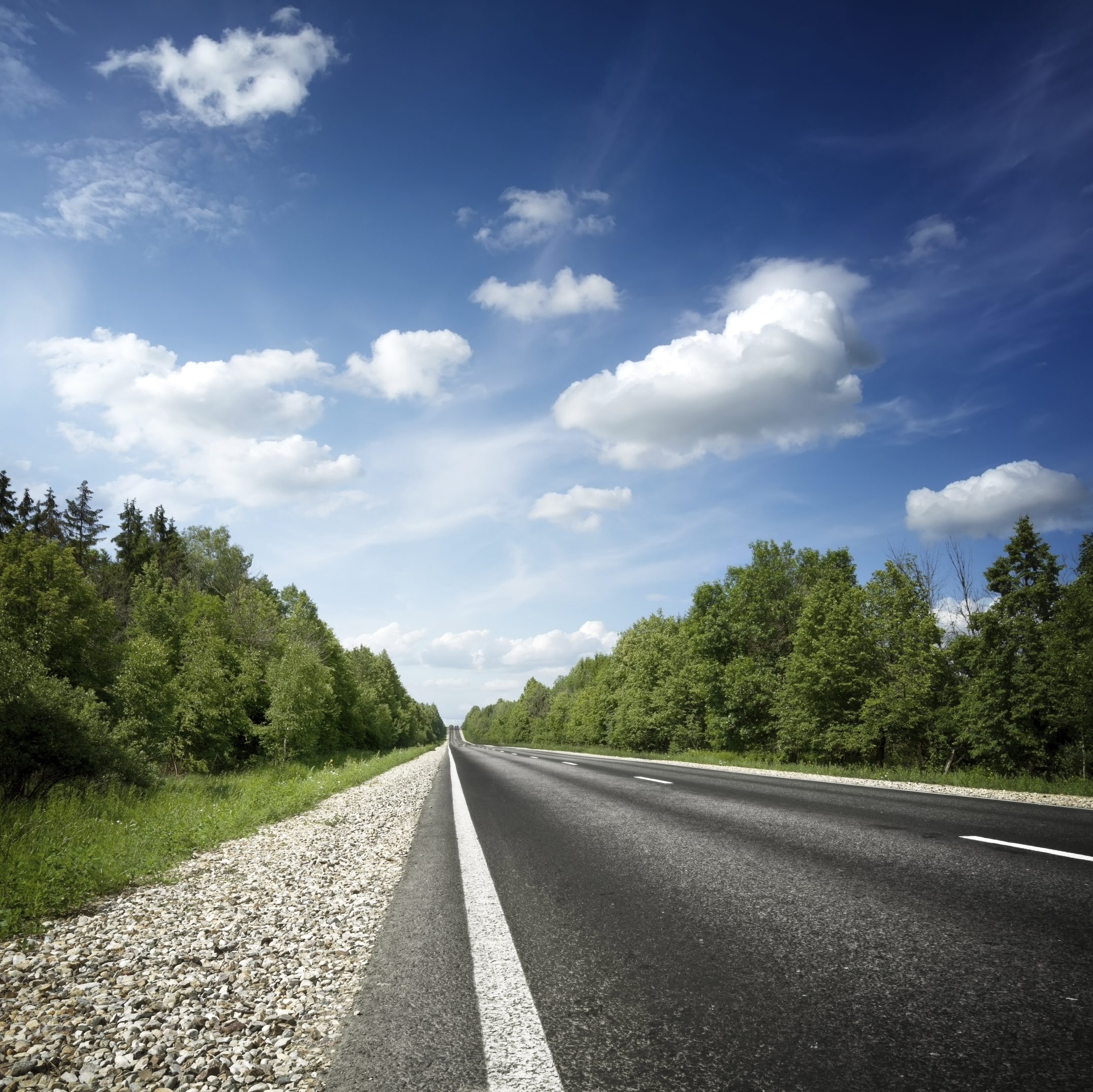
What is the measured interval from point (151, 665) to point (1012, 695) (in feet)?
109

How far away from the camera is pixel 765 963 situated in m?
3.04

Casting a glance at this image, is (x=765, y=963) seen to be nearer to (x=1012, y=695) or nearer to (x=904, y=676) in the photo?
(x=1012, y=695)

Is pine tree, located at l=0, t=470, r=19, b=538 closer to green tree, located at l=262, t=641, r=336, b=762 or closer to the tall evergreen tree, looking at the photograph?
green tree, located at l=262, t=641, r=336, b=762

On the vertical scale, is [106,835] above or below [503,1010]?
below

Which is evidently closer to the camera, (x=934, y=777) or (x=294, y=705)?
(x=934, y=777)

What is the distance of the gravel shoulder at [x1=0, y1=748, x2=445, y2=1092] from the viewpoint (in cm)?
244

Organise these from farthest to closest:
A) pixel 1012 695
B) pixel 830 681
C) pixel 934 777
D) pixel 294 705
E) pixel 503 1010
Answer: pixel 294 705, pixel 830 681, pixel 1012 695, pixel 934 777, pixel 503 1010

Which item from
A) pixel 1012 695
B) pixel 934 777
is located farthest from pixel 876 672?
pixel 934 777

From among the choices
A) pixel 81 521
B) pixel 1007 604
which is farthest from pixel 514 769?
pixel 81 521

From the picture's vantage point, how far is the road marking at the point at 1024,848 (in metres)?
5.11

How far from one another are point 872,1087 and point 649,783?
12.2 m

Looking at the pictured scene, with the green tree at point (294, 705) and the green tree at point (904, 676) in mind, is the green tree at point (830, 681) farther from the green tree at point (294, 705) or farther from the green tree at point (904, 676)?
the green tree at point (294, 705)

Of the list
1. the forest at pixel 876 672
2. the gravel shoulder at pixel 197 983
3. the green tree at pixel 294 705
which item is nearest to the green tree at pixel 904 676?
the forest at pixel 876 672

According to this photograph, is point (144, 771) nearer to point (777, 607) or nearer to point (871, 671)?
point (871, 671)
